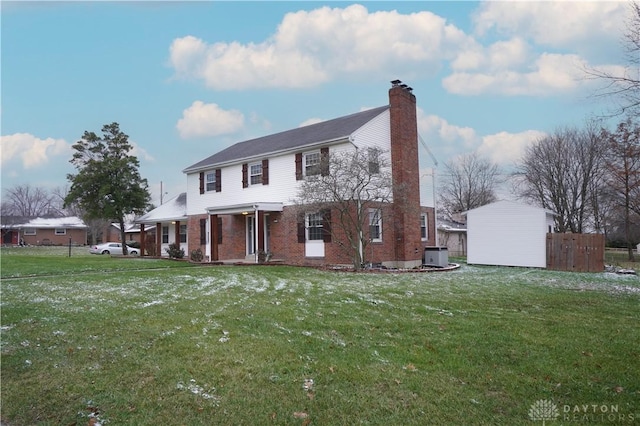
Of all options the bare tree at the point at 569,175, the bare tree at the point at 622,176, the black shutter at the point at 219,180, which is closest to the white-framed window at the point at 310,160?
the black shutter at the point at 219,180

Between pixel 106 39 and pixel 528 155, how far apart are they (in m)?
33.8

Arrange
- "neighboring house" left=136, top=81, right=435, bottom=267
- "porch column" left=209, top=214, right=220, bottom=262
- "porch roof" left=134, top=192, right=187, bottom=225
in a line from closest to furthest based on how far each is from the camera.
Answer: "neighboring house" left=136, top=81, right=435, bottom=267 → "porch column" left=209, top=214, right=220, bottom=262 → "porch roof" left=134, top=192, right=187, bottom=225

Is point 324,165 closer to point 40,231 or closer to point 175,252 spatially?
point 175,252

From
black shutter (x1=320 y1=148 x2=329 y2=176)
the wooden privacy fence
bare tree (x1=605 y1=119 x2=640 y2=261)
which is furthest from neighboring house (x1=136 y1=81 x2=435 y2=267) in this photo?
bare tree (x1=605 y1=119 x2=640 y2=261)

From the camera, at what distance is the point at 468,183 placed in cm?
4734

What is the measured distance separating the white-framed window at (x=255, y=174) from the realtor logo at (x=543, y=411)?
715 inches

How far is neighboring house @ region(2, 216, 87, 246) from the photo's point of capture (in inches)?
2132

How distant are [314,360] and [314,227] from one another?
14.0m

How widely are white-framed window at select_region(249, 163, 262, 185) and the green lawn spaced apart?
12.8 metres

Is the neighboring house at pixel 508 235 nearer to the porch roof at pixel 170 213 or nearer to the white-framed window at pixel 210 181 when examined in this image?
the white-framed window at pixel 210 181

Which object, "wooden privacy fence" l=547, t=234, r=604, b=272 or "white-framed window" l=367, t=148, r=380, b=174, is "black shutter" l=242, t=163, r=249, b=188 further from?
"wooden privacy fence" l=547, t=234, r=604, b=272

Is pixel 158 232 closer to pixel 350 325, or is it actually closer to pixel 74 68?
pixel 74 68

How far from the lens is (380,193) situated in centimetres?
1678

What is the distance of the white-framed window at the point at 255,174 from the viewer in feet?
69.2
